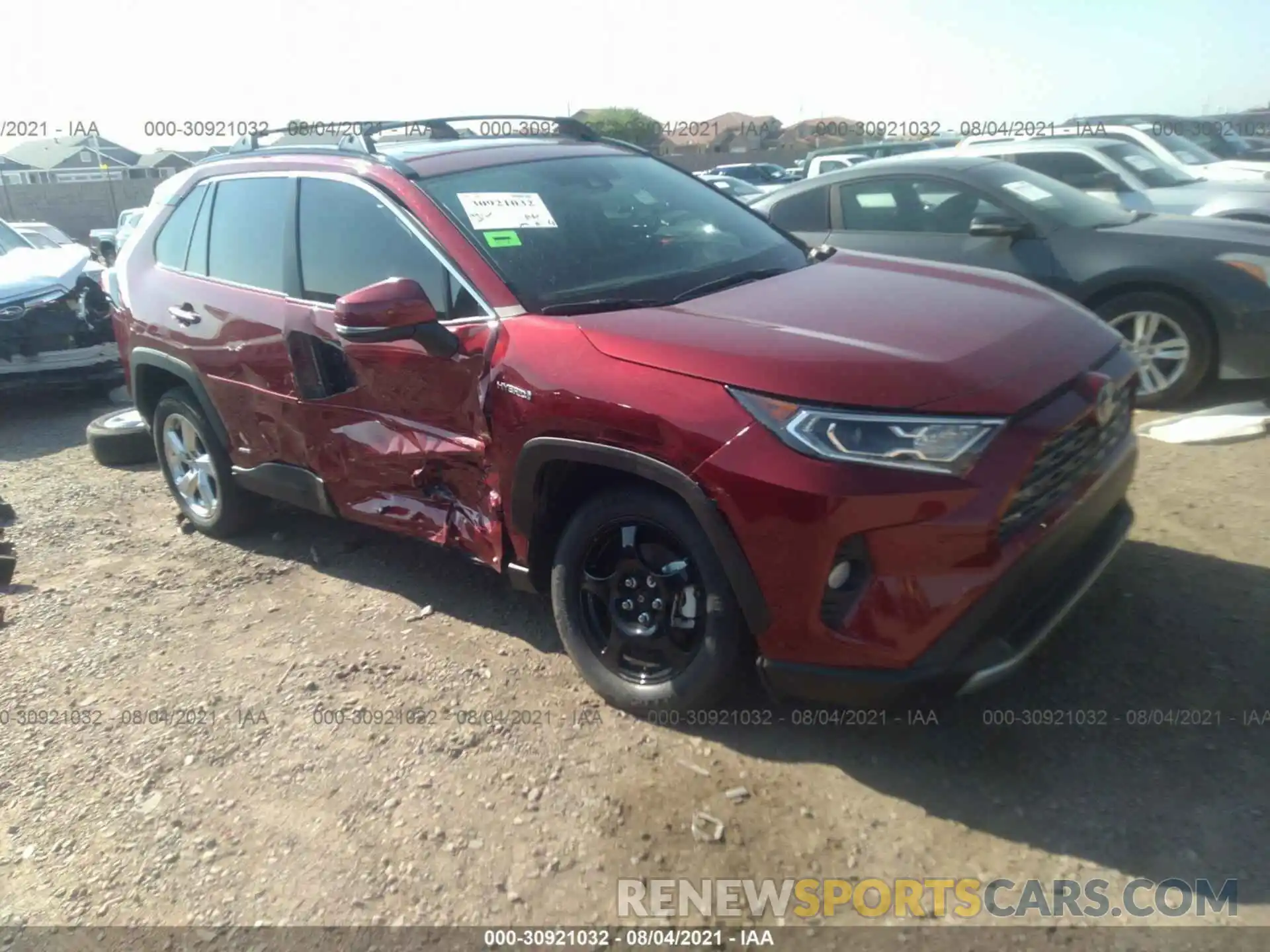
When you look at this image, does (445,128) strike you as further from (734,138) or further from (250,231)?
(734,138)

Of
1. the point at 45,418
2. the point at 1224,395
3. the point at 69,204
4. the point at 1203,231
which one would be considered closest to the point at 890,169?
the point at 1203,231

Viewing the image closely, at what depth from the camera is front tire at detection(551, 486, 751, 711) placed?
283cm

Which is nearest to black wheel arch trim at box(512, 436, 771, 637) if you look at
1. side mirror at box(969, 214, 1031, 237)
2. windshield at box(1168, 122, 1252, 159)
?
side mirror at box(969, 214, 1031, 237)

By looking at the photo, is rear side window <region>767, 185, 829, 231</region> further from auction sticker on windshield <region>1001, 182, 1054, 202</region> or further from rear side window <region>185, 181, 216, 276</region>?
rear side window <region>185, 181, 216, 276</region>

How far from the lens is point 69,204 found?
28891mm

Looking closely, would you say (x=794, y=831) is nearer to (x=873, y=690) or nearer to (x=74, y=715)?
(x=873, y=690)

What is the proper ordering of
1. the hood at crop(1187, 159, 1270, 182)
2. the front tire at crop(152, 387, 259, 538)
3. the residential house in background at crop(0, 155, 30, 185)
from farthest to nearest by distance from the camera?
the residential house in background at crop(0, 155, 30, 185) < the hood at crop(1187, 159, 1270, 182) < the front tire at crop(152, 387, 259, 538)

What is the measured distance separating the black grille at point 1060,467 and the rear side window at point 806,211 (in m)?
4.26

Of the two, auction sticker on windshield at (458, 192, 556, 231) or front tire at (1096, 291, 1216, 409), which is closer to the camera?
auction sticker on windshield at (458, 192, 556, 231)

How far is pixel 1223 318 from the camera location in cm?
550

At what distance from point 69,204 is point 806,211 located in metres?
28.8

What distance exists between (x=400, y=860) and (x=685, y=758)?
0.88 m

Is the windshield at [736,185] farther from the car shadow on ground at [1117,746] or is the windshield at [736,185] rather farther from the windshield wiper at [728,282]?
the car shadow on ground at [1117,746]

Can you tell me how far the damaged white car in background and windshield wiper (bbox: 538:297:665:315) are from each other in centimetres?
540
